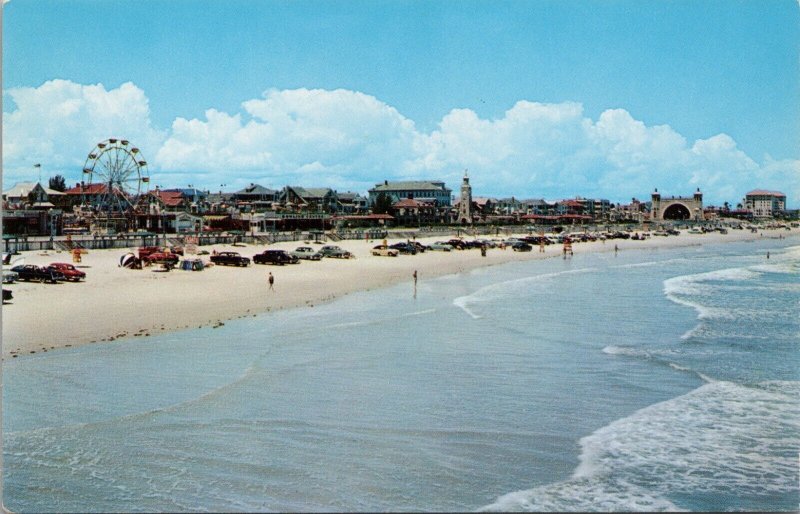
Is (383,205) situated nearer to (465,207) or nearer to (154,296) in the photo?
(465,207)

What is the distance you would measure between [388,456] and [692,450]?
15.6 feet

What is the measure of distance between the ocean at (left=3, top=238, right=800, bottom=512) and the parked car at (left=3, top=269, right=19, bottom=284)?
9862mm

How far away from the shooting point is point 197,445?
11.3 metres

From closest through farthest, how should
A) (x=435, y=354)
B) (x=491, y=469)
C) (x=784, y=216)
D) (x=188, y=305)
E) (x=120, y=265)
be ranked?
1. (x=491, y=469)
2. (x=435, y=354)
3. (x=188, y=305)
4. (x=120, y=265)
5. (x=784, y=216)

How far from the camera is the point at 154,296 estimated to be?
28219 millimetres

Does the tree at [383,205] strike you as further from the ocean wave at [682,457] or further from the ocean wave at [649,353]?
the ocean wave at [682,457]

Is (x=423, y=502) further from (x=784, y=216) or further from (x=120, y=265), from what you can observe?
(x=784, y=216)

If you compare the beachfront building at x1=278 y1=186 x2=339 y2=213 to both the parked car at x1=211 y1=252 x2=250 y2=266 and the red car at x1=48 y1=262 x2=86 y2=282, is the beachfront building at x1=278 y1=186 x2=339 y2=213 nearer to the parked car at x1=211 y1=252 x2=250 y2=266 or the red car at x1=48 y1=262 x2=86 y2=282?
the parked car at x1=211 y1=252 x2=250 y2=266

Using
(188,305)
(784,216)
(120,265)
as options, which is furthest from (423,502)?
(784,216)

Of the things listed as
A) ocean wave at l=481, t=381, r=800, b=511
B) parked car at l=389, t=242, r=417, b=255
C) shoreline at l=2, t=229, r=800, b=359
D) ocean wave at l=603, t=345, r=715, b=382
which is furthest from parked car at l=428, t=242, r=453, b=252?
ocean wave at l=481, t=381, r=800, b=511

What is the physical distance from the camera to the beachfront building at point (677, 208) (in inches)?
7392

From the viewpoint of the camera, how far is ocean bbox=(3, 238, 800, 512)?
9.74 meters

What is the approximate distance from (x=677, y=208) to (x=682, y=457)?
195 metres

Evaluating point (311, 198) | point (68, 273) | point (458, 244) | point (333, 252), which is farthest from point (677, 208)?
point (68, 273)
